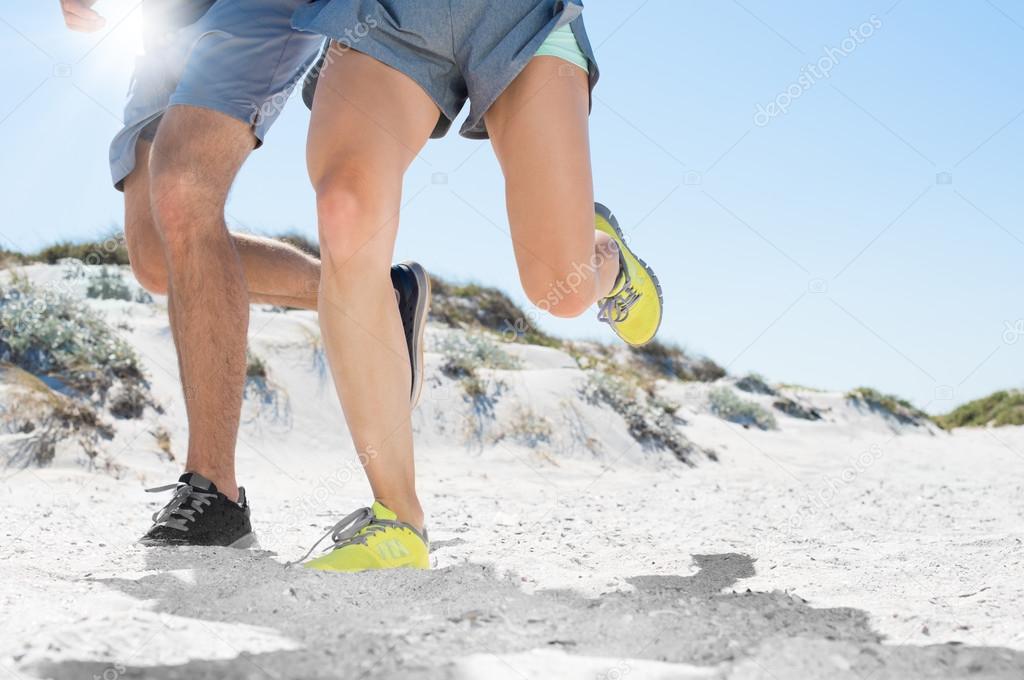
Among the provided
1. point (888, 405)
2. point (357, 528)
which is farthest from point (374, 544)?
point (888, 405)

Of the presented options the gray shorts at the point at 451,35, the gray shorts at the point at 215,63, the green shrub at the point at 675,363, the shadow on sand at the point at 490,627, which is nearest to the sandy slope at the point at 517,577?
the shadow on sand at the point at 490,627

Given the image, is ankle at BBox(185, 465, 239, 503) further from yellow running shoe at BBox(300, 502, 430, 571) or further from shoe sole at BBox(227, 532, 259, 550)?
yellow running shoe at BBox(300, 502, 430, 571)

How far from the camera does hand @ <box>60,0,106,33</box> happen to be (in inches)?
127

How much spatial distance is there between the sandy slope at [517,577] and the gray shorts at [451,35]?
129cm

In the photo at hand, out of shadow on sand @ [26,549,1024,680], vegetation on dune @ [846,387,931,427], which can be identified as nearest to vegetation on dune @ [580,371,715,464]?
shadow on sand @ [26,549,1024,680]

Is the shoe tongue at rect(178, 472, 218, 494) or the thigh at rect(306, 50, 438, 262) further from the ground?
the thigh at rect(306, 50, 438, 262)

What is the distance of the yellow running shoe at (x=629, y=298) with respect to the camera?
3.43 metres

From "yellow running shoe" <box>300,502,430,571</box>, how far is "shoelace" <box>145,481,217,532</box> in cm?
53

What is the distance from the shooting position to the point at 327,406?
6.52 metres

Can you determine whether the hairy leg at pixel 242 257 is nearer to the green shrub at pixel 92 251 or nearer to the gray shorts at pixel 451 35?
the gray shorts at pixel 451 35

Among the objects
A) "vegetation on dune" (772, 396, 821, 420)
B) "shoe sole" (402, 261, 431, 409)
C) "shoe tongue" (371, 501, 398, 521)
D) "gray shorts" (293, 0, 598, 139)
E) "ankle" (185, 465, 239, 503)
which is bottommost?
"vegetation on dune" (772, 396, 821, 420)

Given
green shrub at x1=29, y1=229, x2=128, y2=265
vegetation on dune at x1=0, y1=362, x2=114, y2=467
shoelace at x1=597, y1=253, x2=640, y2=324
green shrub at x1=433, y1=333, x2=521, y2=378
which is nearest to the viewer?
shoelace at x1=597, y1=253, x2=640, y2=324

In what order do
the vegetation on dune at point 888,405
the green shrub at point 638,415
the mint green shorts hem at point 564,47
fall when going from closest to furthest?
the mint green shorts hem at point 564,47 → the green shrub at point 638,415 → the vegetation on dune at point 888,405

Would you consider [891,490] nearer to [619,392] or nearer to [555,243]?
[619,392]
